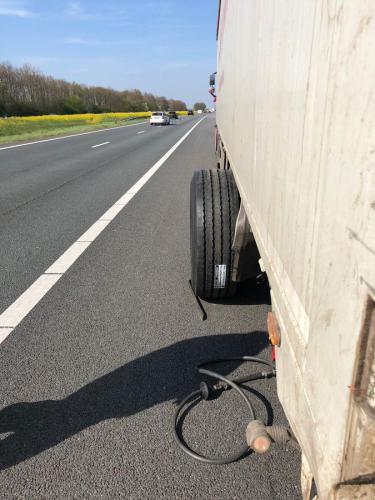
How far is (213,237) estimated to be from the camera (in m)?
3.45

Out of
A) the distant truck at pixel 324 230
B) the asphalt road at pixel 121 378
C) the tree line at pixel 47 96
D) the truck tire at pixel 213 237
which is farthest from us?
the tree line at pixel 47 96

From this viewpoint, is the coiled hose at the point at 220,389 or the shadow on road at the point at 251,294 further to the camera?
the shadow on road at the point at 251,294

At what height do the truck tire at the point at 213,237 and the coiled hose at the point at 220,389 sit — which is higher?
the truck tire at the point at 213,237

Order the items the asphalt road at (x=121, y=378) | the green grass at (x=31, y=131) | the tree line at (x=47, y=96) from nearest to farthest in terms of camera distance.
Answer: the asphalt road at (x=121, y=378) → the green grass at (x=31, y=131) → the tree line at (x=47, y=96)

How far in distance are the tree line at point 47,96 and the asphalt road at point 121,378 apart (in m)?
67.7

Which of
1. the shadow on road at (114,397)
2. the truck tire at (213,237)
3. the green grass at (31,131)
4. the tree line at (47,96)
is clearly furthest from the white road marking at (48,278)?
the tree line at (47,96)

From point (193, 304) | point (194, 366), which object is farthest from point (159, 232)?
point (194, 366)

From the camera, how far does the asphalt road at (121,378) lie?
2.04 m

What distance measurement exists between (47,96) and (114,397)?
3343 inches

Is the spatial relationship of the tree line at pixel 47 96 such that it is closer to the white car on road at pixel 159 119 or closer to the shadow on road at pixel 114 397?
the white car on road at pixel 159 119

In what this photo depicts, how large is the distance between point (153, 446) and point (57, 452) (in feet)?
1.61

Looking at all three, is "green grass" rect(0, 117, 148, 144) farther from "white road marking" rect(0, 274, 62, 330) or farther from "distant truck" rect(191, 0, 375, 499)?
"distant truck" rect(191, 0, 375, 499)

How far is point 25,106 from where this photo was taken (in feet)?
224

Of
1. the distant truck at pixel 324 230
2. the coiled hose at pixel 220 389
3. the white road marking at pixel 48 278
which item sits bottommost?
the white road marking at pixel 48 278
